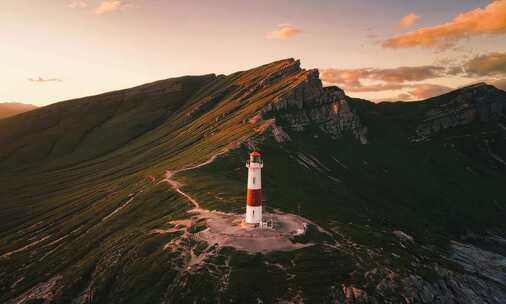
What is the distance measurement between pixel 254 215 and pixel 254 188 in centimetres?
697

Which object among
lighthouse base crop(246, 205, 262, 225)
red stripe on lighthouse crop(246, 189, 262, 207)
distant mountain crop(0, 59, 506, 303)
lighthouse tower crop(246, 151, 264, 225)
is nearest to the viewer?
distant mountain crop(0, 59, 506, 303)

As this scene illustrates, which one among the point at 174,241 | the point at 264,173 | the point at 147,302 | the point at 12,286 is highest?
the point at 264,173

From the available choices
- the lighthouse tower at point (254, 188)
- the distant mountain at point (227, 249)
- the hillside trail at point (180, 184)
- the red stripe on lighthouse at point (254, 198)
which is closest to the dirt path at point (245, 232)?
the distant mountain at point (227, 249)

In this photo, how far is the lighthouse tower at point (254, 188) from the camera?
95869 millimetres

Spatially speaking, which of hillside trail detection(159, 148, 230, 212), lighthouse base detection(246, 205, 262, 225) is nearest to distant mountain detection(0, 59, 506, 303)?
hillside trail detection(159, 148, 230, 212)

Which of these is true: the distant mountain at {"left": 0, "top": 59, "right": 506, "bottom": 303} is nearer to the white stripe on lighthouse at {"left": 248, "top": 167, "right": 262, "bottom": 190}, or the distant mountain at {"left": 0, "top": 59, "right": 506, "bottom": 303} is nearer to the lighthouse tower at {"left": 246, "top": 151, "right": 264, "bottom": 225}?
the lighthouse tower at {"left": 246, "top": 151, "right": 264, "bottom": 225}

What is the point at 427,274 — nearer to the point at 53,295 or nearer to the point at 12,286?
the point at 53,295

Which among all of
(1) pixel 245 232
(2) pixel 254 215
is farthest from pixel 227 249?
(2) pixel 254 215

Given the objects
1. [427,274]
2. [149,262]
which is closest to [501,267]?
[427,274]

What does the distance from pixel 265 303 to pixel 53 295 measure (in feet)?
183

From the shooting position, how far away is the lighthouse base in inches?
3861

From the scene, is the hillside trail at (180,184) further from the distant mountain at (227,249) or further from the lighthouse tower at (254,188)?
the lighthouse tower at (254,188)

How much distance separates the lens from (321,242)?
95.8 metres

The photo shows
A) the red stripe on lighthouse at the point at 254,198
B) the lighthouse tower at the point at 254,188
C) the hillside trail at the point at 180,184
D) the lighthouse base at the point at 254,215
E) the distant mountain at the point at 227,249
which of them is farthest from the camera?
the hillside trail at the point at 180,184
